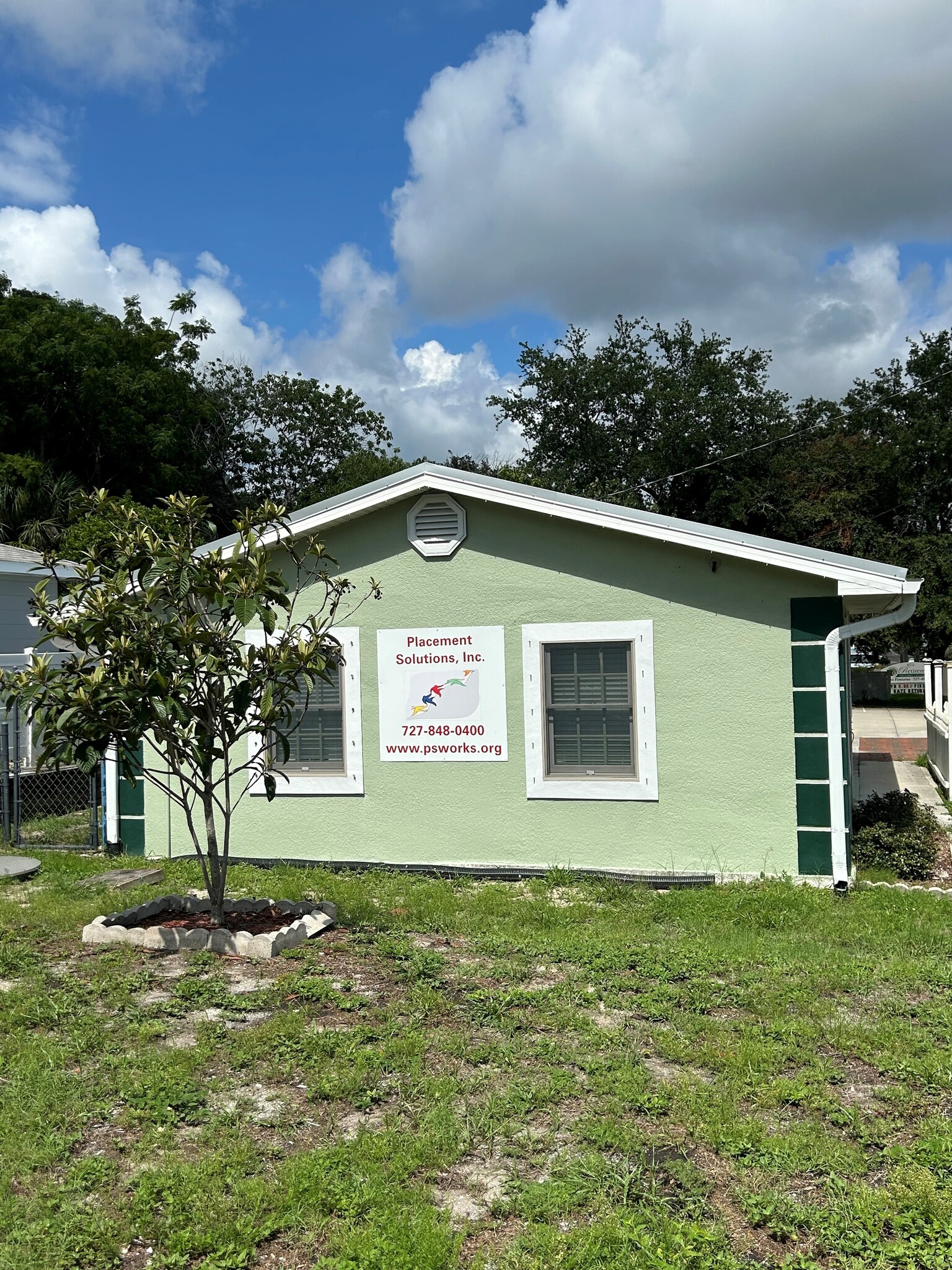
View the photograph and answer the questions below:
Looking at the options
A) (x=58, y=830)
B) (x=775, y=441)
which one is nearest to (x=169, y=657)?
(x=58, y=830)

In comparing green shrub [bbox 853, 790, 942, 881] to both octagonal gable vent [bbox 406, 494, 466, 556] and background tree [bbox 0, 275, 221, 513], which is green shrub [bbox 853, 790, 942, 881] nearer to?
octagonal gable vent [bbox 406, 494, 466, 556]

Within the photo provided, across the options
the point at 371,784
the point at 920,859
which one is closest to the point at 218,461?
the point at 371,784

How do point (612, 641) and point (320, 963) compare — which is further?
point (612, 641)

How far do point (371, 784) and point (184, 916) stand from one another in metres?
2.57

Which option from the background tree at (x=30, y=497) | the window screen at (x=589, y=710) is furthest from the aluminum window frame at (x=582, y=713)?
the background tree at (x=30, y=497)

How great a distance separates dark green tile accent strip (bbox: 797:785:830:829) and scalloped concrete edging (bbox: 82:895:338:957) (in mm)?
3881

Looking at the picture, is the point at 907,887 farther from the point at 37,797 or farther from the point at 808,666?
the point at 37,797

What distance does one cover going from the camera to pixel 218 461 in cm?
3894

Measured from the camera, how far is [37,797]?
12570 millimetres

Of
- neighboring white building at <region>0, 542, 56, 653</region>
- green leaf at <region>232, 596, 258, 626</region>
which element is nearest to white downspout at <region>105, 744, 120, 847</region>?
green leaf at <region>232, 596, 258, 626</region>

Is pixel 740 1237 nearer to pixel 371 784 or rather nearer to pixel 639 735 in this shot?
pixel 639 735

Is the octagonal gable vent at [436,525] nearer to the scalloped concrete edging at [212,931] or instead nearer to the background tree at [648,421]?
the scalloped concrete edging at [212,931]

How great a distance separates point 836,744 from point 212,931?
5.05m

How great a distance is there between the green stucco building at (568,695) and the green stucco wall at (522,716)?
0.02 metres
